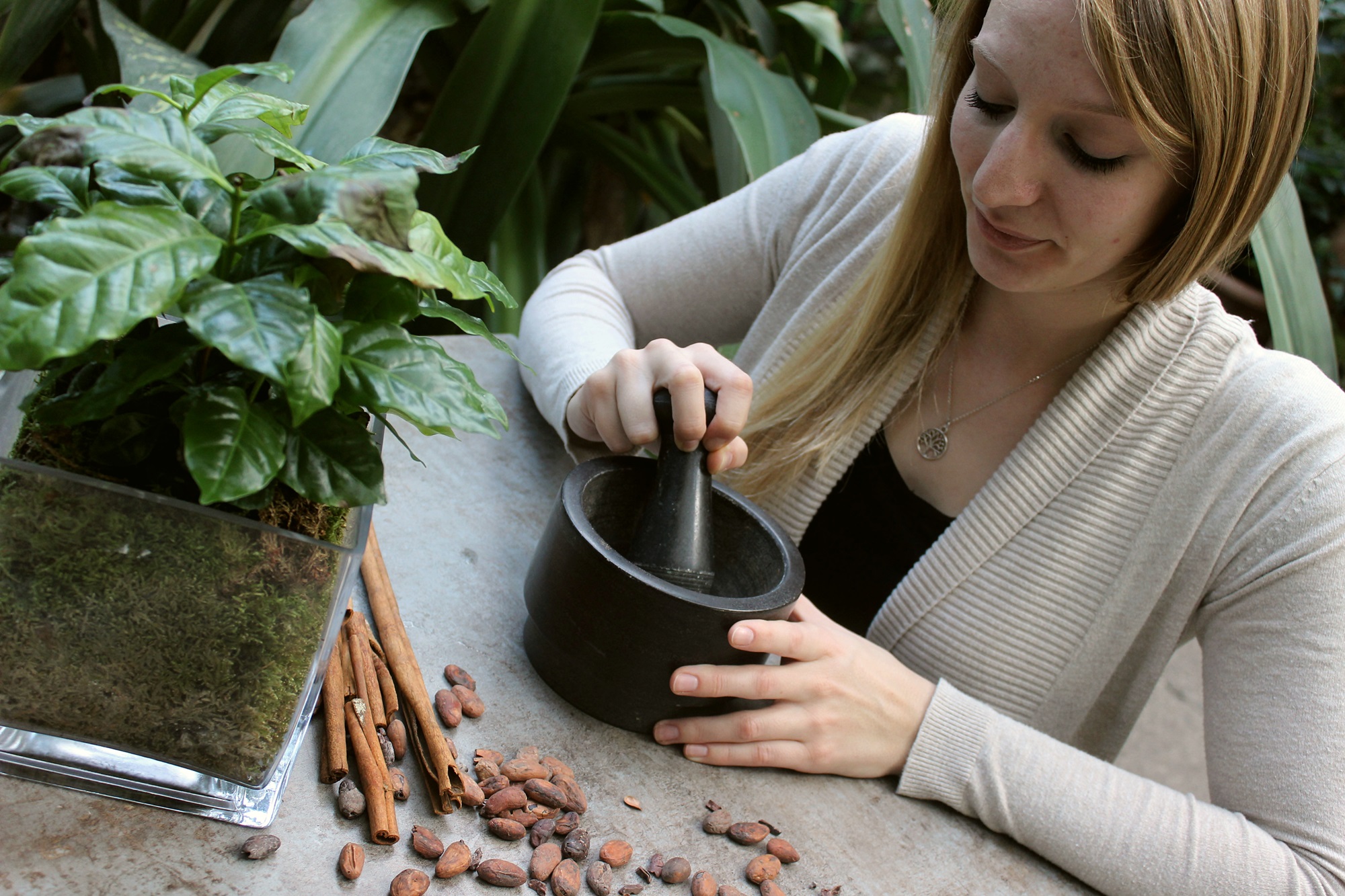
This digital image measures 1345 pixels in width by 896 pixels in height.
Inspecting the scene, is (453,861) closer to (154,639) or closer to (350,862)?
(350,862)

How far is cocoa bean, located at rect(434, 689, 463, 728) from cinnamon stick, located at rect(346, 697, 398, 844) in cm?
6

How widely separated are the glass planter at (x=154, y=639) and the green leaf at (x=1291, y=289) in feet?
4.70

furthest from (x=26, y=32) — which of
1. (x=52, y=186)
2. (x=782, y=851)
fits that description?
(x=782, y=851)

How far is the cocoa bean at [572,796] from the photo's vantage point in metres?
0.69

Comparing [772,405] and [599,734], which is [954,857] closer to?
[599,734]

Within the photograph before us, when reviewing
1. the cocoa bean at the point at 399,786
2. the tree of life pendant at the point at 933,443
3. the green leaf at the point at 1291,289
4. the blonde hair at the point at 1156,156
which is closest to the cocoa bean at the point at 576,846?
the cocoa bean at the point at 399,786

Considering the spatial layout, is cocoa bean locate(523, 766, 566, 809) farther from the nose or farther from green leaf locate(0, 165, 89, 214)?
the nose

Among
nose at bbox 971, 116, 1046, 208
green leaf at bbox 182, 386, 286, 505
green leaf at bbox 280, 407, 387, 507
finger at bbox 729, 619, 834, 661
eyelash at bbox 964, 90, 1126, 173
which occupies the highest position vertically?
eyelash at bbox 964, 90, 1126, 173

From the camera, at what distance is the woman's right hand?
2.73 feet

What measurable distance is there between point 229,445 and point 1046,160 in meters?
0.67

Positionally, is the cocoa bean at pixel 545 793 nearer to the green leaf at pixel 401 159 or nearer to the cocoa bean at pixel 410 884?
the cocoa bean at pixel 410 884

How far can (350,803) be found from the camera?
0.63m

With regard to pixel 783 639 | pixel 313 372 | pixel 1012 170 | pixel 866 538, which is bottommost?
pixel 866 538

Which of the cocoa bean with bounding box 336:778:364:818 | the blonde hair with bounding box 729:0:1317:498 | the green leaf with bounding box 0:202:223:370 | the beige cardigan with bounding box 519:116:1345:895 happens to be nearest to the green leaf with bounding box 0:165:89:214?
the green leaf with bounding box 0:202:223:370
